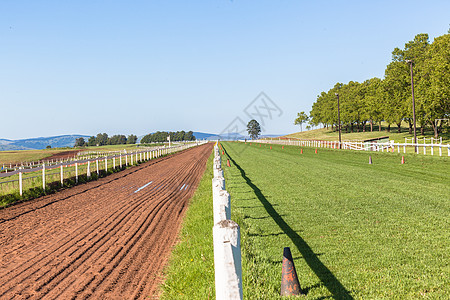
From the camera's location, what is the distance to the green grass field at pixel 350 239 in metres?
4.64

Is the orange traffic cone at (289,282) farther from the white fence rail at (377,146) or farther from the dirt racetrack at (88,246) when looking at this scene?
the white fence rail at (377,146)

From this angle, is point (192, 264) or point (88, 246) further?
point (88, 246)

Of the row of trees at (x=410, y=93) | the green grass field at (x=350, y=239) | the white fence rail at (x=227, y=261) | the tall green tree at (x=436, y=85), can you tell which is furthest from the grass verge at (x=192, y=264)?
the tall green tree at (x=436, y=85)

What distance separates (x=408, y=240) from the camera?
6.45 metres

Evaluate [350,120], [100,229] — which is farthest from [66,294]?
[350,120]

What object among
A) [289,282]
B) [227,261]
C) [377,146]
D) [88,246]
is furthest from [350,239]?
[377,146]

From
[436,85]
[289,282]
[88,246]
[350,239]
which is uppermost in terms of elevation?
[436,85]

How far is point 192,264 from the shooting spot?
5906 mm

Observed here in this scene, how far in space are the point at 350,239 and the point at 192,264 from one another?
9.49 feet

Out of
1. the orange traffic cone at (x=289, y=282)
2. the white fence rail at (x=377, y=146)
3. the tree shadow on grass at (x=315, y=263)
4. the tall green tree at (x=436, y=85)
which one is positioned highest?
the tall green tree at (x=436, y=85)

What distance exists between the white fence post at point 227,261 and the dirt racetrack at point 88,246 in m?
2.37

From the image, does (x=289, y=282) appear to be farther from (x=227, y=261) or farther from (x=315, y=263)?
(x=227, y=261)

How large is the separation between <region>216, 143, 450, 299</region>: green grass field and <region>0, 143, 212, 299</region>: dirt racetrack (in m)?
1.74

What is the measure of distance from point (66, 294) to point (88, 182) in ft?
52.8
